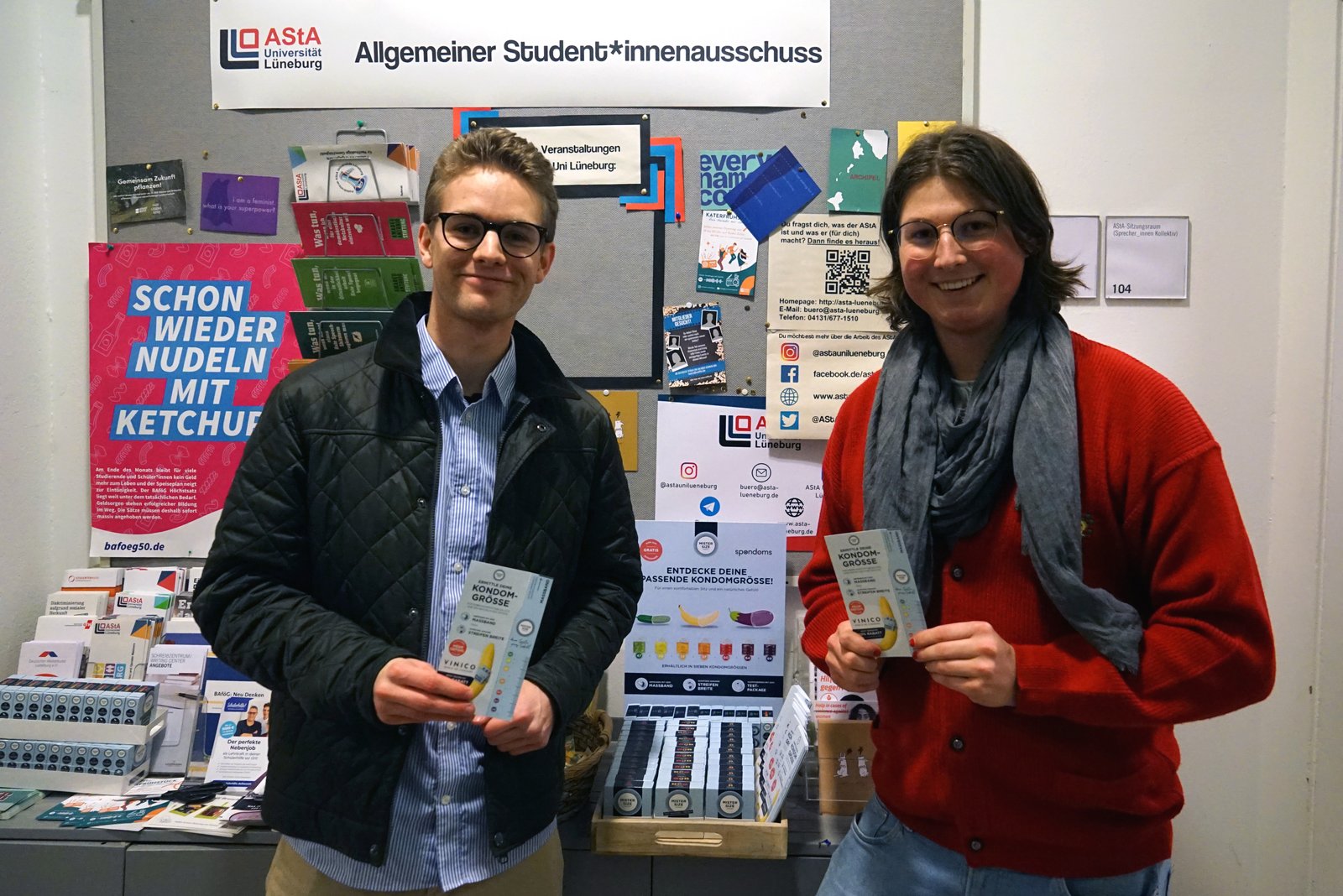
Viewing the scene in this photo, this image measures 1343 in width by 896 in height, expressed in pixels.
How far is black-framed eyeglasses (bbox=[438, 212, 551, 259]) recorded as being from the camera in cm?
138

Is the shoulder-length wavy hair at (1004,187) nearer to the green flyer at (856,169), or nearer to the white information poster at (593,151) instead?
the green flyer at (856,169)

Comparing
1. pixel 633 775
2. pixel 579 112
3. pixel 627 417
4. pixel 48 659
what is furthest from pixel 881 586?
pixel 48 659

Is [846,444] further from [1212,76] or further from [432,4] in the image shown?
[432,4]

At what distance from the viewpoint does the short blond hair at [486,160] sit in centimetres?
142

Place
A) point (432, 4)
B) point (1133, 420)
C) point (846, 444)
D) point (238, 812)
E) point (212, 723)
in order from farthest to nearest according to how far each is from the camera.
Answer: point (432, 4) < point (212, 723) < point (238, 812) < point (846, 444) < point (1133, 420)

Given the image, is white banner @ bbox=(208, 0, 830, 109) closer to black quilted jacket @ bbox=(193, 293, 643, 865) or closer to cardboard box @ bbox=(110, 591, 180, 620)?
black quilted jacket @ bbox=(193, 293, 643, 865)

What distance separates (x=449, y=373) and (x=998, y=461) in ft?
3.02

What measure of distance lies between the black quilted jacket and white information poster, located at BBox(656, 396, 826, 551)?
0.99 metres

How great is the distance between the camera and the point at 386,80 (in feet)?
7.94

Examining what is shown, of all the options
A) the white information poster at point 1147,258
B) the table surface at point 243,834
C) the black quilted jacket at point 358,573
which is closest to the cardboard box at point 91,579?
the table surface at point 243,834

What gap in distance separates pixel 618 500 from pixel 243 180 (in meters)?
1.76

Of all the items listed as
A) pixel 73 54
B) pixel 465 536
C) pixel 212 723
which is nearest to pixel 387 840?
pixel 465 536

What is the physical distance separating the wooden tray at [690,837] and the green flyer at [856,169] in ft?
5.57

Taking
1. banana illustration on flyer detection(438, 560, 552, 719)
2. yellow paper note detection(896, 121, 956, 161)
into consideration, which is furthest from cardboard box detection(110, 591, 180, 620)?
yellow paper note detection(896, 121, 956, 161)
